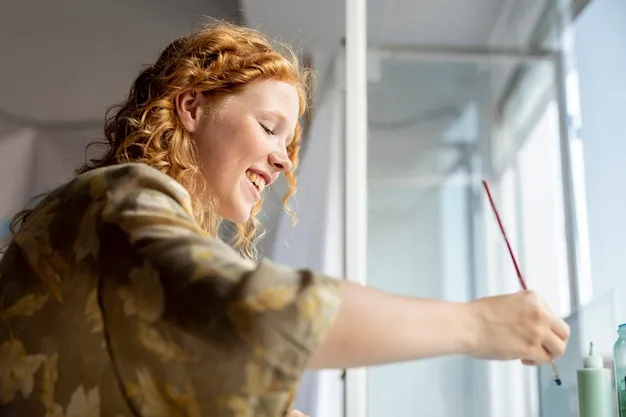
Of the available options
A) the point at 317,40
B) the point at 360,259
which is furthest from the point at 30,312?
the point at 317,40

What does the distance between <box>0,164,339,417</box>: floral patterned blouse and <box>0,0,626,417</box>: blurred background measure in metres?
0.99

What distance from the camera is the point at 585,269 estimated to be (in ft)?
4.66

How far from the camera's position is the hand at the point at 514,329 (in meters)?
0.52

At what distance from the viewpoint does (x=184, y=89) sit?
2.95ft

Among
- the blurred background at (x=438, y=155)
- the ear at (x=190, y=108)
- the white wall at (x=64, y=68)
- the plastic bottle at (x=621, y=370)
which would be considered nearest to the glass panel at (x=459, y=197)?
the blurred background at (x=438, y=155)

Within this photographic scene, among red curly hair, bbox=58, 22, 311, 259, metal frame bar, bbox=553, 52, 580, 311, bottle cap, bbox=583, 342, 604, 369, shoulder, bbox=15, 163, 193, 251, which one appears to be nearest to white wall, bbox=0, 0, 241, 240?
metal frame bar, bbox=553, 52, 580, 311

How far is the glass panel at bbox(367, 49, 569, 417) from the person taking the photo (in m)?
1.53

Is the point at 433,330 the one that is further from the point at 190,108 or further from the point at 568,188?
the point at 568,188

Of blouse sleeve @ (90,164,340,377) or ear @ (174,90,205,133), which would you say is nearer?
blouse sleeve @ (90,164,340,377)

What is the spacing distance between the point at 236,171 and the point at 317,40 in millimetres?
1057

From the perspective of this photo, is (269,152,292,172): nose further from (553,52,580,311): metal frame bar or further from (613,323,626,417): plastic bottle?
(553,52,580,311): metal frame bar

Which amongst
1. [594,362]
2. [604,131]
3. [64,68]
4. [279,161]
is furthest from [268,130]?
[64,68]

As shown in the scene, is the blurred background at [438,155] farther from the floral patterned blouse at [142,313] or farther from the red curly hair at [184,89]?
the floral patterned blouse at [142,313]

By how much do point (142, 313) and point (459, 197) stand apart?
121 cm
